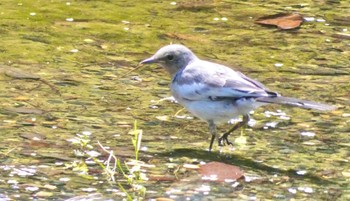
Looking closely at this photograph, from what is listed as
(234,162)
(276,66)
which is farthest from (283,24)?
(234,162)

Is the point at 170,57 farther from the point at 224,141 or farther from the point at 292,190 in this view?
the point at 292,190

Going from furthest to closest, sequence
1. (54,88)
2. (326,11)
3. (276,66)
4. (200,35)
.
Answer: (326,11) → (200,35) → (276,66) → (54,88)

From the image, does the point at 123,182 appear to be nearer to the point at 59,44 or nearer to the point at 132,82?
the point at 132,82

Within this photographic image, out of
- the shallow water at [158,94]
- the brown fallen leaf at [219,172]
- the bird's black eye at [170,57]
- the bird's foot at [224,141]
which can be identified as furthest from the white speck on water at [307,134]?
the bird's black eye at [170,57]

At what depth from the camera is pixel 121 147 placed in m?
5.78

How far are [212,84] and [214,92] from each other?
2.4 inches

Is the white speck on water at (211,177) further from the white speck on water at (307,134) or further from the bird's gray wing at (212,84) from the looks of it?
the white speck on water at (307,134)

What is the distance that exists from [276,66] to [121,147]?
2340mm

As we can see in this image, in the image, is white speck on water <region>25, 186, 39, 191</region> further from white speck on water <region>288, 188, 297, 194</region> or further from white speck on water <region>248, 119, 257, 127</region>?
white speck on water <region>248, 119, 257, 127</region>

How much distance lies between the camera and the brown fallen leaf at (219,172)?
5.31 m

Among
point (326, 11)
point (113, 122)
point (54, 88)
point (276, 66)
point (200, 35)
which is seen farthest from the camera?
point (326, 11)

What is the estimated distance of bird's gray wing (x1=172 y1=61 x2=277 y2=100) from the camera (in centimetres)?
564

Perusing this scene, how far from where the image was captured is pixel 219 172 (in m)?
5.37

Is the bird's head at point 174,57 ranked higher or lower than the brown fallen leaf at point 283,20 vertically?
higher
